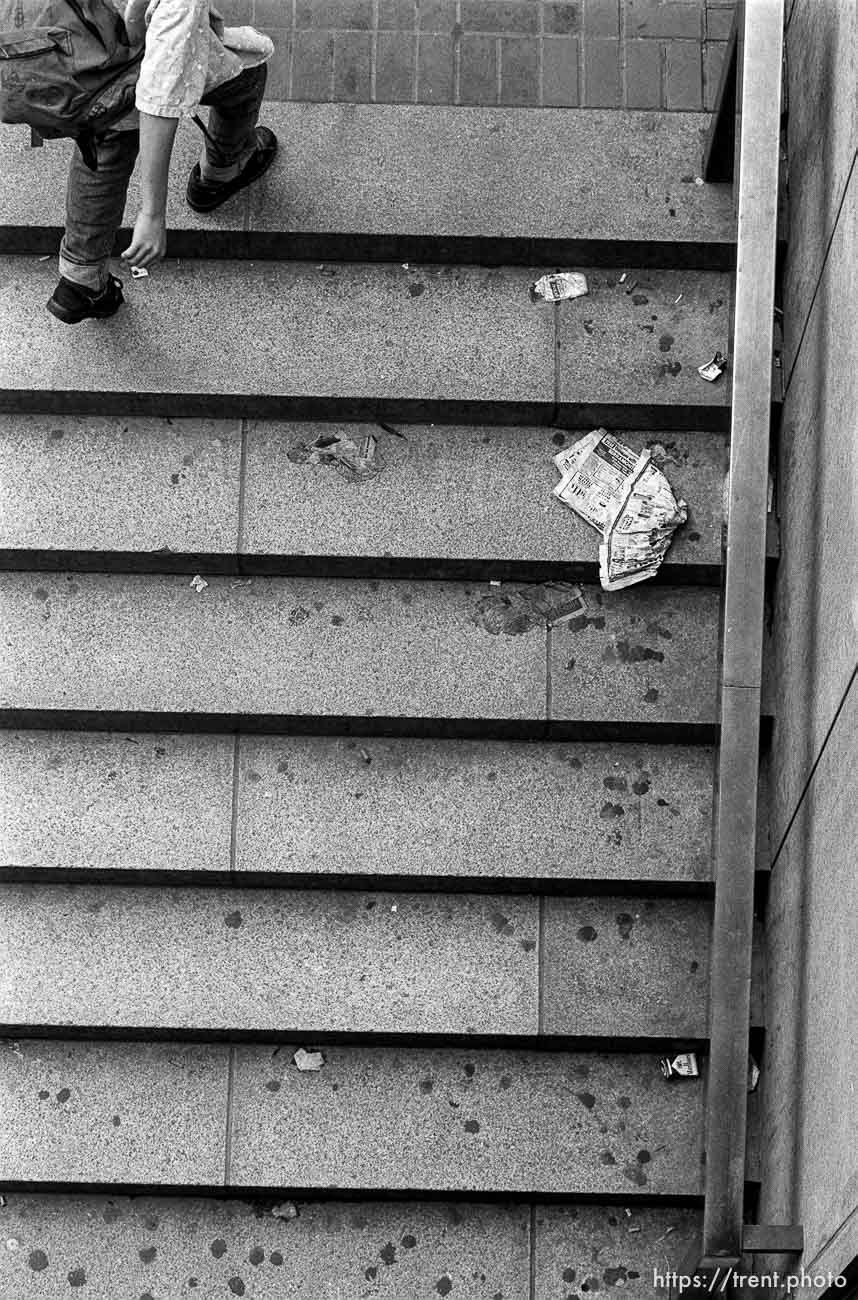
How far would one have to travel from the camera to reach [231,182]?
15.1 ft

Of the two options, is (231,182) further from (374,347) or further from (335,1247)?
(335,1247)

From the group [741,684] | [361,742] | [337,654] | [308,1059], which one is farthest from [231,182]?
[308,1059]

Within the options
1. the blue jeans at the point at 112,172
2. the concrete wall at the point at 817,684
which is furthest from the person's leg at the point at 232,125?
the concrete wall at the point at 817,684

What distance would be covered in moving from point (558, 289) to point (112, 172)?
151 centimetres

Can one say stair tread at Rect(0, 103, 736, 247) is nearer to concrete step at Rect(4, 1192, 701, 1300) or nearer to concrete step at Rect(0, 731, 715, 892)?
concrete step at Rect(0, 731, 715, 892)

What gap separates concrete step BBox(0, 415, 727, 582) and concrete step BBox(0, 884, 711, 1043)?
3.64 feet

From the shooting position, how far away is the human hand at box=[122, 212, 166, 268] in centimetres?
401

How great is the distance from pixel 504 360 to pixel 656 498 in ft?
2.29

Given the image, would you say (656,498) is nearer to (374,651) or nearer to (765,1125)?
(374,651)

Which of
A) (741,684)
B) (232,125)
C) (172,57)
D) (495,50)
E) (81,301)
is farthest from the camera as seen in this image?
(495,50)

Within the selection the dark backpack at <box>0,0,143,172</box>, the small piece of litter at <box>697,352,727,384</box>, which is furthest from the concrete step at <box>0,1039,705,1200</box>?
the dark backpack at <box>0,0,143,172</box>

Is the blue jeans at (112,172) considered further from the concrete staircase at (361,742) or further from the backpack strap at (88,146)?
the concrete staircase at (361,742)

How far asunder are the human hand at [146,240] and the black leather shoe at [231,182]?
601 millimetres

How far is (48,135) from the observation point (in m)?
4.02
